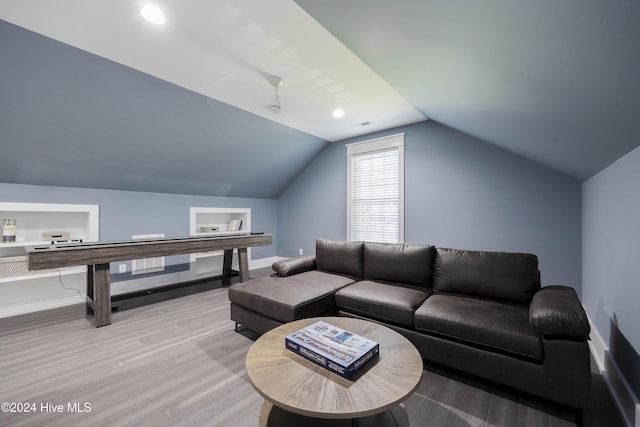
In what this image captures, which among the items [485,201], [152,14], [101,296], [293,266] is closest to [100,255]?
[101,296]

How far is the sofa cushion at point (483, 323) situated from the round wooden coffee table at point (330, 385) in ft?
1.66

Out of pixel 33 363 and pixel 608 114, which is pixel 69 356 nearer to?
pixel 33 363

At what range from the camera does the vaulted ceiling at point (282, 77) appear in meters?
1.04

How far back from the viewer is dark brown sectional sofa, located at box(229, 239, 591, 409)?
60.7 inches

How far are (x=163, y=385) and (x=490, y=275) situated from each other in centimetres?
267

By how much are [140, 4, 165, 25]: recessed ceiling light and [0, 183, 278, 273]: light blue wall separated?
2794 millimetres

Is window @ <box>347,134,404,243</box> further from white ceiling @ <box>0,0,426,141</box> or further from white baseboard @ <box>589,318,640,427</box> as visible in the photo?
white baseboard @ <box>589,318,640,427</box>

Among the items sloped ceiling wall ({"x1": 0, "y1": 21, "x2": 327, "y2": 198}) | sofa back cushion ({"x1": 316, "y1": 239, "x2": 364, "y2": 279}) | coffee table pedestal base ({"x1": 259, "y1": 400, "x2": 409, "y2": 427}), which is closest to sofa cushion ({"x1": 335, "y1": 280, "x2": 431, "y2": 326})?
sofa back cushion ({"x1": 316, "y1": 239, "x2": 364, "y2": 279})

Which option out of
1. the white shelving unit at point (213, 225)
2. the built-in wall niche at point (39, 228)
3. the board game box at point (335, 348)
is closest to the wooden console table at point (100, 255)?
the built-in wall niche at point (39, 228)

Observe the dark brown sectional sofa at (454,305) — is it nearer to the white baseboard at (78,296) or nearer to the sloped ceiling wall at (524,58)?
the sloped ceiling wall at (524,58)

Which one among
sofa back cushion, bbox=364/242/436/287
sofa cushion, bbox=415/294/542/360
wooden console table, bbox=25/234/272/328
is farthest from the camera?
sofa back cushion, bbox=364/242/436/287

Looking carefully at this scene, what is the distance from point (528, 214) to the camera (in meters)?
3.24

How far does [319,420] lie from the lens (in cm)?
137

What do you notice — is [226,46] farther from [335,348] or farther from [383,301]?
[383,301]
